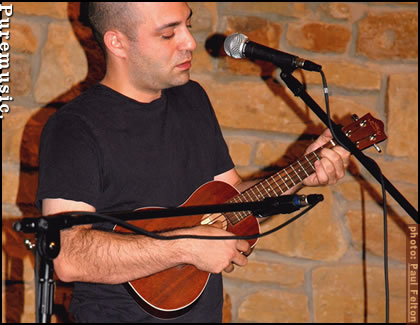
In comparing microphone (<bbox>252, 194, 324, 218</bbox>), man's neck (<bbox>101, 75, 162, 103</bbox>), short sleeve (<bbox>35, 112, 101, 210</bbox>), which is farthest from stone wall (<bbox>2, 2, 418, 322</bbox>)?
microphone (<bbox>252, 194, 324, 218</bbox>)

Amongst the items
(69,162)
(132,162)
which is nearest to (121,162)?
(132,162)

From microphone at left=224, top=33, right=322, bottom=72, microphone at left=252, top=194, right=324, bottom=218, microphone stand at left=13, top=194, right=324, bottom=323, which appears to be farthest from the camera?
microphone at left=224, top=33, right=322, bottom=72

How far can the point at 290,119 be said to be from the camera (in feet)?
9.84

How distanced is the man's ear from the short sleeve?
0.99 feet

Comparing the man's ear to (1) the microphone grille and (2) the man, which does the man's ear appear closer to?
(2) the man

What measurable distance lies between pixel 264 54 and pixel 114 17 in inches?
26.9

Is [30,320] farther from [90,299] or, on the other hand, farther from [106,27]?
[106,27]

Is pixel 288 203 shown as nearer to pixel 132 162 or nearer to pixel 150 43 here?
pixel 132 162

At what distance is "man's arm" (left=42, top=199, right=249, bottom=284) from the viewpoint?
1968mm

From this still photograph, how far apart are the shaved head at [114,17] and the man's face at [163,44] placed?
2cm

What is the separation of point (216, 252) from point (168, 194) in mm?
279

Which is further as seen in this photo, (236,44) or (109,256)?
(109,256)

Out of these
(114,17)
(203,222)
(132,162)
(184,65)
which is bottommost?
(203,222)

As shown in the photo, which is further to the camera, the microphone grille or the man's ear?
the man's ear
